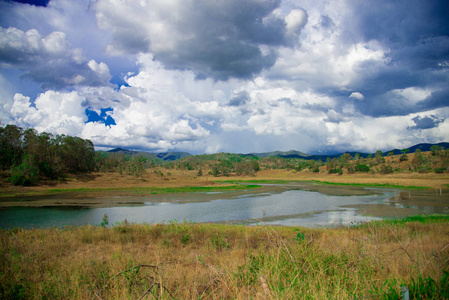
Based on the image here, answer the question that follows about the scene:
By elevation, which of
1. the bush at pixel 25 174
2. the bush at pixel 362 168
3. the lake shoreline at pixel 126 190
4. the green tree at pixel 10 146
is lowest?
the lake shoreline at pixel 126 190

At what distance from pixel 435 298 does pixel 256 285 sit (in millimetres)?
2739

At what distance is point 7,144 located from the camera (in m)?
69.0

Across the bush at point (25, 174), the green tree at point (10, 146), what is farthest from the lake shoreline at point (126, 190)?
the green tree at point (10, 146)

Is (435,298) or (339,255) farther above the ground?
(435,298)

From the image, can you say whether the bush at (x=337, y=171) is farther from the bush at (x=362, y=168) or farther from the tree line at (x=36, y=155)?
the tree line at (x=36, y=155)

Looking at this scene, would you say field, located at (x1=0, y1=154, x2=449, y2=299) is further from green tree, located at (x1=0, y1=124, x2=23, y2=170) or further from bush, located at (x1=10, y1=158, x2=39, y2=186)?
green tree, located at (x1=0, y1=124, x2=23, y2=170)

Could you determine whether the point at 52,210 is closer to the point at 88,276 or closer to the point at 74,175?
the point at 88,276

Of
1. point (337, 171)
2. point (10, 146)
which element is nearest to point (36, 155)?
point (10, 146)

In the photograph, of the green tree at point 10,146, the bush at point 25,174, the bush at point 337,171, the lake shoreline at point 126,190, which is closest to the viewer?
the lake shoreline at point 126,190

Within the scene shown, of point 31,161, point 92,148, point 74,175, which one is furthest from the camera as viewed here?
point 92,148

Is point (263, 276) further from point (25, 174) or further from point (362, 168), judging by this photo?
point (362, 168)

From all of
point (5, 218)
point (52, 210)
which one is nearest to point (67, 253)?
point (5, 218)

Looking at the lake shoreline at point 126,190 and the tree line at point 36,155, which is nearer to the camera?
the lake shoreline at point 126,190

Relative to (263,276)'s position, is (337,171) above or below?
below
